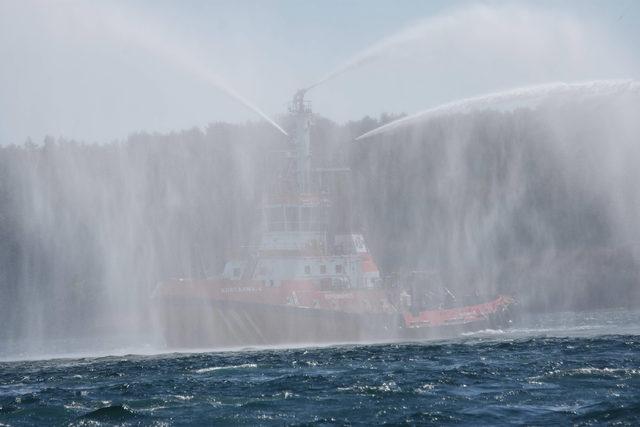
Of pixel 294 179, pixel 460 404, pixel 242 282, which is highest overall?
pixel 294 179

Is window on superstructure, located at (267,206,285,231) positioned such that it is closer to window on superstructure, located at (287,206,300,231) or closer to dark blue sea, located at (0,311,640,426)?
window on superstructure, located at (287,206,300,231)

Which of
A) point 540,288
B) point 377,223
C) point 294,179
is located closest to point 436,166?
point 377,223

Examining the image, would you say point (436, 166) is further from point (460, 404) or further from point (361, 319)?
point (460, 404)

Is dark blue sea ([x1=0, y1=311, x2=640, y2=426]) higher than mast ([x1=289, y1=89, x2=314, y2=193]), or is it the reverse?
mast ([x1=289, y1=89, x2=314, y2=193])

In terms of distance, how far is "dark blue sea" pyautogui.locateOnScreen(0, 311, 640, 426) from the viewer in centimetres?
1848

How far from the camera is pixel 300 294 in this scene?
42750 mm

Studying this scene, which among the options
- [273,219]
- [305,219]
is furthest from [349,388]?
[305,219]

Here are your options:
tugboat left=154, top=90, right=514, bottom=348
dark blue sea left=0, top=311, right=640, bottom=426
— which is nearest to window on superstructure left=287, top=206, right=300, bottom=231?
tugboat left=154, top=90, right=514, bottom=348

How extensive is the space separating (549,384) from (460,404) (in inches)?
138

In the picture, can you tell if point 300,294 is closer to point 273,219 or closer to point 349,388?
point 273,219

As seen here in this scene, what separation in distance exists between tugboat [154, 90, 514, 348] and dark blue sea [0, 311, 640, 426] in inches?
356

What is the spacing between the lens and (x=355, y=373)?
83.8ft

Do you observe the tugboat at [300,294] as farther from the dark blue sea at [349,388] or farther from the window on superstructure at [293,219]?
the dark blue sea at [349,388]

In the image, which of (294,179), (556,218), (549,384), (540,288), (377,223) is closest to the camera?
(549,384)
